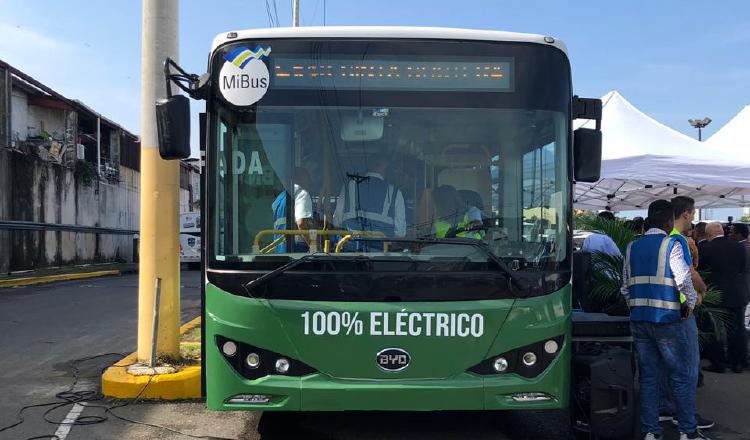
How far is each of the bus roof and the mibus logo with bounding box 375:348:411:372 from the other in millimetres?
2126

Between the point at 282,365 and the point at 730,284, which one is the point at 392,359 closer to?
the point at 282,365

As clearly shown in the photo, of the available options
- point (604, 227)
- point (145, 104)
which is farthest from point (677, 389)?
point (145, 104)

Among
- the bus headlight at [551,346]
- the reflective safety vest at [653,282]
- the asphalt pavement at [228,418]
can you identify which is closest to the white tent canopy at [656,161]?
the asphalt pavement at [228,418]

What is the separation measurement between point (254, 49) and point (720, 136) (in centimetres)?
1109

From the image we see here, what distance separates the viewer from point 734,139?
1195cm

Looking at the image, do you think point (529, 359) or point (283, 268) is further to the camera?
point (529, 359)

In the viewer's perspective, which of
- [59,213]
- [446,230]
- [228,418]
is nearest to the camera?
[446,230]

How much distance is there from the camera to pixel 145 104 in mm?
6633

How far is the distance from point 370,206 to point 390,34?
120 centimetres

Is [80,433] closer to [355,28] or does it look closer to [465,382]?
[465,382]

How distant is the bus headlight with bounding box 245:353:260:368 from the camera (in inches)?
168

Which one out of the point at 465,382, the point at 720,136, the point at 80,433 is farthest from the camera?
the point at 720,136

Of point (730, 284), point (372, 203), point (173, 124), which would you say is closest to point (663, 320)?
point (372, 203)

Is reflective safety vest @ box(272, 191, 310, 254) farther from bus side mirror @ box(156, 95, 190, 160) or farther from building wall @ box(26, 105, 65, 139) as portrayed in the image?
building wall @ box(26, 105, 65, 139)
